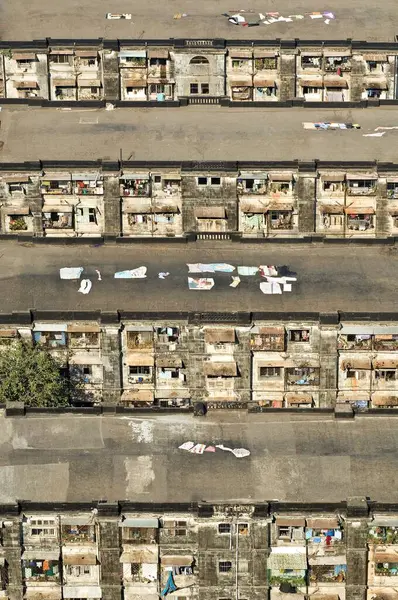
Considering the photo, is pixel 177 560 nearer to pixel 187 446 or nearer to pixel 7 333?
pixel 187 446

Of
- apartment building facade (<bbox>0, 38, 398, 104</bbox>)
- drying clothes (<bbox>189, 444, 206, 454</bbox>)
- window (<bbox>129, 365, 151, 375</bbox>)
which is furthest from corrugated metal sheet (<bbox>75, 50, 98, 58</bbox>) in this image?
drying clothes (<bbox>189, 444, 206, 454</bbox>)

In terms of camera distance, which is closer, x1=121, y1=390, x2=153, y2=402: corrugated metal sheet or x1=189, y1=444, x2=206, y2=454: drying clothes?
x1=189, y1=444, x2=206, y2=454: drying clothes

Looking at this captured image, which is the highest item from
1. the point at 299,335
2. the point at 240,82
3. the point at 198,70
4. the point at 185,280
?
the point at 198,70

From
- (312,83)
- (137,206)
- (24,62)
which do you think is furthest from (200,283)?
(24,62)

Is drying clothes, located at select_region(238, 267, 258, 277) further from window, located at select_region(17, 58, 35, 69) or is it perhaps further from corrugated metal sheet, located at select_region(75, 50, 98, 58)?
window, located at select_region(17, 58, 35, 69)

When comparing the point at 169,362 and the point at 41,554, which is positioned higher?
the point at 169,362

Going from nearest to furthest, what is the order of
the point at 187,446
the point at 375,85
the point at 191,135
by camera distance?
the point at 187,446 < the point at 191,135 < the point at 375,85

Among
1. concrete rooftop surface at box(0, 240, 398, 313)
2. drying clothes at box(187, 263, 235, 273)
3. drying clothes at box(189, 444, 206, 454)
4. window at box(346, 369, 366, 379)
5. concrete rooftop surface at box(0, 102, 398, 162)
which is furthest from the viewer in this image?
concrete rooftop surface at box(0, 102, 398, 162)

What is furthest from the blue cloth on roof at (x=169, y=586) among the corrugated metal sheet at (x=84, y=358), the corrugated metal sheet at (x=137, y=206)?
the corrugated metal sheet at (x=137, y=206)
